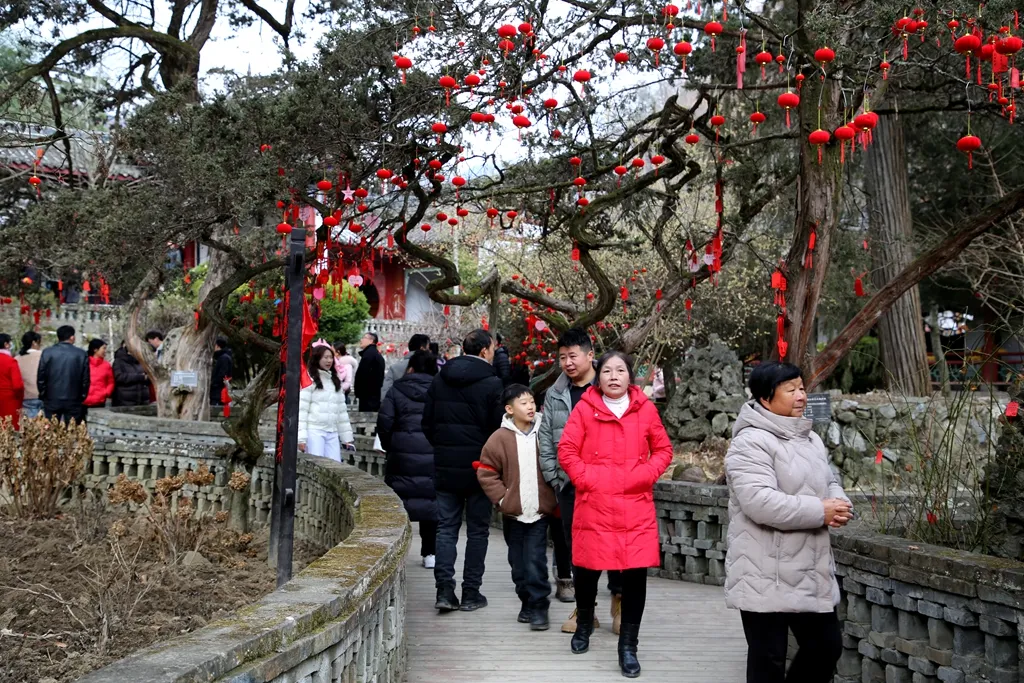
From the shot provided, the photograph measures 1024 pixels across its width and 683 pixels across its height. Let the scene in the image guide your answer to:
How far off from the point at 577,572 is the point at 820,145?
3659mm

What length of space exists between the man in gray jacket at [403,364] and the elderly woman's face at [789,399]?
15.5 feet

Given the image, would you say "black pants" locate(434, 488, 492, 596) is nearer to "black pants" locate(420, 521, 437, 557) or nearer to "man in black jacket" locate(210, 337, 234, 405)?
"black pants" locate(420, 521, 437, 557)

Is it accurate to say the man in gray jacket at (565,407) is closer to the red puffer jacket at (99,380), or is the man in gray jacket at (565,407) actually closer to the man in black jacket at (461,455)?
the man in black jacket at (461,455)

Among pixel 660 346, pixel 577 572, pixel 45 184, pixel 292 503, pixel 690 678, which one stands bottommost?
pixel 690 678

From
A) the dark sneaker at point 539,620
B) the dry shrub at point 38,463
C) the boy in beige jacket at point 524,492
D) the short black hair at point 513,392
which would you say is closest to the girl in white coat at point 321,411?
the dry shrub at point 38,463

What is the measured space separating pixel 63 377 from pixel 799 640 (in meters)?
10.8

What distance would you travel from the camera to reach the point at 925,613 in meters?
4.78

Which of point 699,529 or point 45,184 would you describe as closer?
point 699,529

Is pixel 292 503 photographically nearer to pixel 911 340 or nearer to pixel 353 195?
pixel 353 195

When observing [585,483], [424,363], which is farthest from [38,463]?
[585,483]

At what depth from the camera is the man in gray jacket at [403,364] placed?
1013 cm

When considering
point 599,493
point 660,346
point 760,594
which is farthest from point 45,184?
point 660,346

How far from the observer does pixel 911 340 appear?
1628cm

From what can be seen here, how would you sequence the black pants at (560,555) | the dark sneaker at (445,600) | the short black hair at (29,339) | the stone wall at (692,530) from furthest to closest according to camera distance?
the short black hair at (29,339), the stone wall at (692,530), the black pants at (560,555), the dark sneaker at (445,600)
